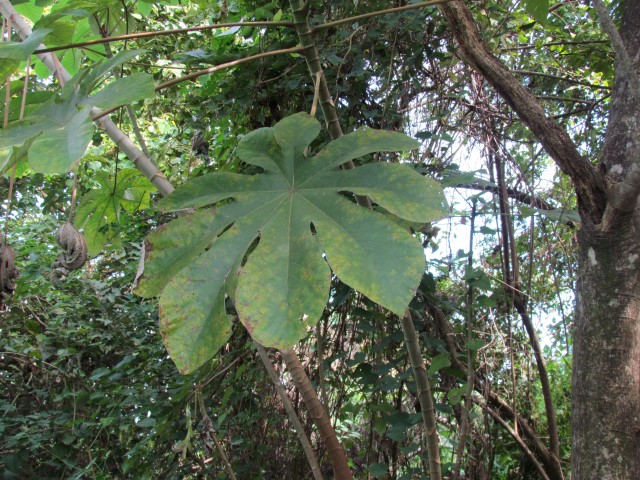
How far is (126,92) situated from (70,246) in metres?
0.39

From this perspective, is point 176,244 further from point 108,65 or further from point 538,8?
point 538,8

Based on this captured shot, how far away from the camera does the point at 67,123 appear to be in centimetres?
70

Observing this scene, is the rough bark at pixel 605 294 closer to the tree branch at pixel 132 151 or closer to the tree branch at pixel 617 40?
the tree branch at pixel 617 40

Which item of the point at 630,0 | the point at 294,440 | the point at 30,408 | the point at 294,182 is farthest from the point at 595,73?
the point at 30,408

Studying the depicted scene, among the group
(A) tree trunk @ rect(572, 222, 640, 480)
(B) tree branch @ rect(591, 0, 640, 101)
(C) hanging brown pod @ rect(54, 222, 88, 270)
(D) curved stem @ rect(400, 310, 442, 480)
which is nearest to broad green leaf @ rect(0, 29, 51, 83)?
(C) hanging brown pod @ rect(54, 222, 88, 270)

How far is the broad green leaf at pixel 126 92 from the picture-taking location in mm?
660

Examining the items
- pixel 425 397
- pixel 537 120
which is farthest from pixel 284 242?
pixel 537 120

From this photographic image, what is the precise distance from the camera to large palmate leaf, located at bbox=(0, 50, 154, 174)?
60 cm

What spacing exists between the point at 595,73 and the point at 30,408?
332 cm

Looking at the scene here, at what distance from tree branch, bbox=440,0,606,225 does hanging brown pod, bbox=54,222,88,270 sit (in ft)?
3.31

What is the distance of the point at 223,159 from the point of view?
6.33 ft

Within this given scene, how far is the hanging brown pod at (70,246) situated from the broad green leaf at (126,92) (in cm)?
31

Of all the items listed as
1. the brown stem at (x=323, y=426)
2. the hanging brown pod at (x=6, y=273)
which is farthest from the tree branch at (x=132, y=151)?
the brown stem at (x=323, y=426)

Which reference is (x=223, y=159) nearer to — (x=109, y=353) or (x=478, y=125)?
(x=478, y=125)
